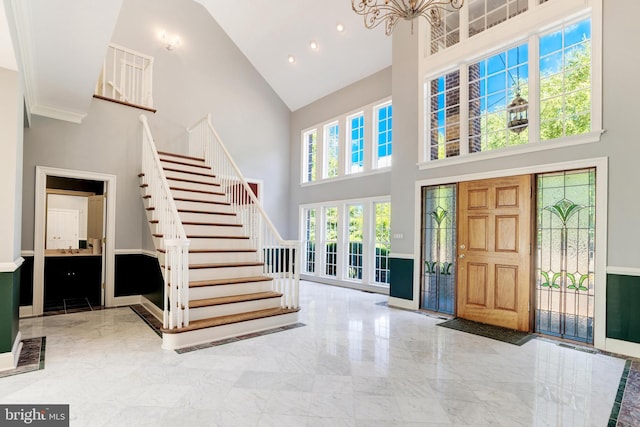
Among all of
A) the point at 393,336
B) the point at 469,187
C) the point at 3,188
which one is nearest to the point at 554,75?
the point at 469,187

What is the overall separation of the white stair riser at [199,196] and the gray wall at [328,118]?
290 cm

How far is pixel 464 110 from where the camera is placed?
194 inches

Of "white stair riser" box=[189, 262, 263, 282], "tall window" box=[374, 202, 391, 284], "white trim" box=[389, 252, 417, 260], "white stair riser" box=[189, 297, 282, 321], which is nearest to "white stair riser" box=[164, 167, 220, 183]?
"white stair riser" box=[189, 262, 263, 282]

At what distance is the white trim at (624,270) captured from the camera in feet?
11.1

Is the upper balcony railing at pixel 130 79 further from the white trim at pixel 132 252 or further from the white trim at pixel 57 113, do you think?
the white trim at pixel 132 252

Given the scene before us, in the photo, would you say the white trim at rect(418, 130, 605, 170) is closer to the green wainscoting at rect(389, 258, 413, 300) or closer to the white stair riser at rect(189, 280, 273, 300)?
the green wainscoting at rect(389, 258, 413, 300)

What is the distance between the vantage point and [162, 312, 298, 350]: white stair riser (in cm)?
342

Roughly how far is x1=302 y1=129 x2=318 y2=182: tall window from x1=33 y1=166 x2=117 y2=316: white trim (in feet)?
14.6

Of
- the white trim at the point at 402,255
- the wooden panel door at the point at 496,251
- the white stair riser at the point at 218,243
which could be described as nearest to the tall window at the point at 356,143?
the white trim at the point at 402,255

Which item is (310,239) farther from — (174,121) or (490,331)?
(490,331)

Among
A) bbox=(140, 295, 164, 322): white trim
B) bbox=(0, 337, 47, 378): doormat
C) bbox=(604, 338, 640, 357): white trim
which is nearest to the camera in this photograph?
bbox=(0, 337, 47, 378): doormat

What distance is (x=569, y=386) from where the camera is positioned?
2.71 meters

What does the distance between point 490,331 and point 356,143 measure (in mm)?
4781

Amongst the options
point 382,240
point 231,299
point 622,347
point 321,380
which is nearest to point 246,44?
point 382,240
